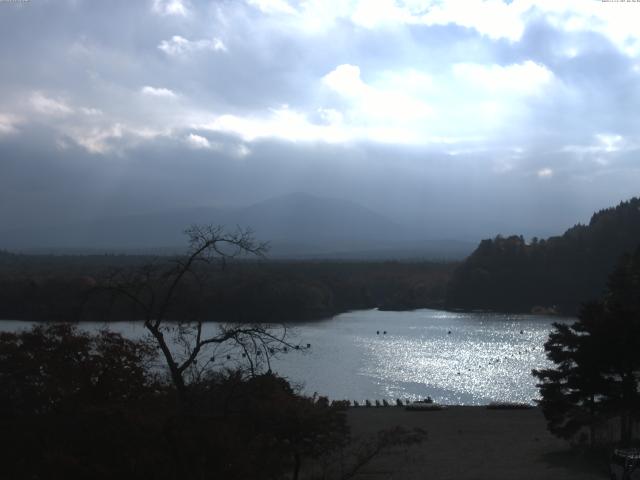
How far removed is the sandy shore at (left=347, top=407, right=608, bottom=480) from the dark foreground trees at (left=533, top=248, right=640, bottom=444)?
2.41 ft

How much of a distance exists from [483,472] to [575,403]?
2.52 metres

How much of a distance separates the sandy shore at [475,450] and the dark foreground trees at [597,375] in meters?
0.74

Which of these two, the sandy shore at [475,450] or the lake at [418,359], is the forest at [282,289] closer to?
the lake at [418,359]

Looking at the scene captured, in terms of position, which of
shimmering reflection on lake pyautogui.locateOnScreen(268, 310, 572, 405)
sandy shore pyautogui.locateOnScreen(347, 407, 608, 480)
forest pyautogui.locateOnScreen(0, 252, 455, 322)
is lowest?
shimmering reflection on lake pyautogui.locateOnScreen(268, 310, 572, 405)

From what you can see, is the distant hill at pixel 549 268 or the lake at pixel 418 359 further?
the distant hill at pixel 549 268

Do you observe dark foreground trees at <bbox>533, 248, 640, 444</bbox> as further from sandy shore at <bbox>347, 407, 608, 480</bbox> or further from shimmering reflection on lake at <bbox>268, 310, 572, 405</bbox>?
shimmering reflection on lake at <bbox>268, 310, 572, 405</bbox>

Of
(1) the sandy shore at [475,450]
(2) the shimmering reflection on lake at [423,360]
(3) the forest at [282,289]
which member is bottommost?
(2) the shimmering reflection on lake at [423,360]

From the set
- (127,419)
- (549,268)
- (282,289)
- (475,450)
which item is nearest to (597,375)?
(475,450)

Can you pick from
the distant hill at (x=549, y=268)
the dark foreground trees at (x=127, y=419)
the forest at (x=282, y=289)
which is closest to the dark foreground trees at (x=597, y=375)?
the dark foreground trees at (x=127, y=419)

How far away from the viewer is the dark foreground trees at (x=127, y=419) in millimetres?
6207

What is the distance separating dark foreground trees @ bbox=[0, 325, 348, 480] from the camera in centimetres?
621

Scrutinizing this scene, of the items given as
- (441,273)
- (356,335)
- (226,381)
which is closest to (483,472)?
(226,381)

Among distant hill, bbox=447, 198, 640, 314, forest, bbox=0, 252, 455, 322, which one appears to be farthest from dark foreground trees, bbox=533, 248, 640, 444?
distant hill, bbox=447, 198, 640, 314

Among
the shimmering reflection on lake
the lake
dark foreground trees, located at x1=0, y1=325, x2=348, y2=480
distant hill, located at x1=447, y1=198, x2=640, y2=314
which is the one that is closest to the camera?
dark foreground trees, located at x1=0, y1=325, x2=348, y2=480
